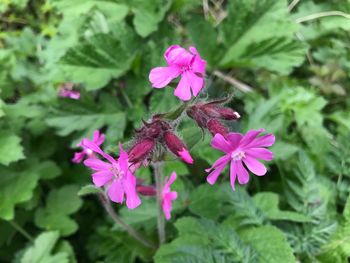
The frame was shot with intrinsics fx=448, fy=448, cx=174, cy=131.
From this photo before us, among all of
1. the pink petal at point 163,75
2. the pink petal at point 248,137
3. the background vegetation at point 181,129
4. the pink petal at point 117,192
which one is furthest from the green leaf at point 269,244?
the pink petal at point 163,75

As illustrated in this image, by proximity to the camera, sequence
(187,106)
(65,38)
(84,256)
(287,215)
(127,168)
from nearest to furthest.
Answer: (127,168) < (187,106) < (287,215) < (84,256) < (65,38)

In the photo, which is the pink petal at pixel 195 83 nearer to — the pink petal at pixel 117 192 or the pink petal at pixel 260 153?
the pink petal at pixel 260 153

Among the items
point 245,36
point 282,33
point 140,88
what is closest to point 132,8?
point 140,88

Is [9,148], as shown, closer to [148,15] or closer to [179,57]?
[148,15]

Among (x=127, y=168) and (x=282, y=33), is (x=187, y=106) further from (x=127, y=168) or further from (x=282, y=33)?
(x=282, y=33)

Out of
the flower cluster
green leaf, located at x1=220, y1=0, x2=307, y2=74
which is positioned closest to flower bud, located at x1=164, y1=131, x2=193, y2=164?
the flower cluster

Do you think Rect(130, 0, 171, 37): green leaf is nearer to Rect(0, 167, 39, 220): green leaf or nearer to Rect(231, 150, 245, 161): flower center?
Rect(0, 167, 39, 220): green leaf
